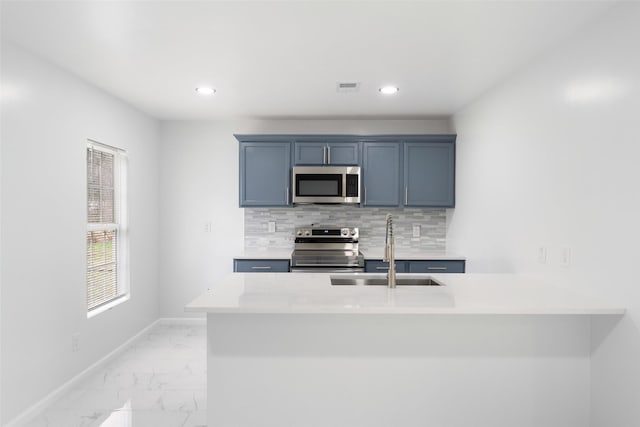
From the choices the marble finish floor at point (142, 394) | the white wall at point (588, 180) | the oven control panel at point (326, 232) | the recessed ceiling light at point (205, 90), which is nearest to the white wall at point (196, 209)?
the oven control panel at point (326, 232)

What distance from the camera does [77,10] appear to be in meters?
2.07

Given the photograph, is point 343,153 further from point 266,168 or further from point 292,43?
point 292,43

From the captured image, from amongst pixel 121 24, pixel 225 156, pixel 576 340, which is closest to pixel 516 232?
pixel 576 340

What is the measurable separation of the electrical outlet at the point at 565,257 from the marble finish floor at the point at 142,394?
7.86 ft

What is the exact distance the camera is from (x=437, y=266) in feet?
13.0

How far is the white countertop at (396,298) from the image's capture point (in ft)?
6.27

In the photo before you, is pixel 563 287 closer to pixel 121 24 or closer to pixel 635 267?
pixel 635 267

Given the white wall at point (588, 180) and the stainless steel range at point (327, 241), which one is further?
the stainless steel range at point (327, 241)

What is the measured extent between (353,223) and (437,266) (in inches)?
43.2

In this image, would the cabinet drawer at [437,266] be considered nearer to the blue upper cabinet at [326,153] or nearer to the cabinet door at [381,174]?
the cabinet door at [381,174]

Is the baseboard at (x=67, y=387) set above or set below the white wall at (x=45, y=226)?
below

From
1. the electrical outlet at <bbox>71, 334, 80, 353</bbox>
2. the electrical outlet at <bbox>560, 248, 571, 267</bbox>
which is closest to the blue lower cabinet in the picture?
the electrical outlet at <bbox>560, 248, 571, 267</bbox>

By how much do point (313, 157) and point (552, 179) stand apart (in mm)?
2402

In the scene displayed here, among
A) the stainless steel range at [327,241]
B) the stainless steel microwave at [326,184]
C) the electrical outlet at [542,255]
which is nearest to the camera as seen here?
the electrical outlet at [542,255]
